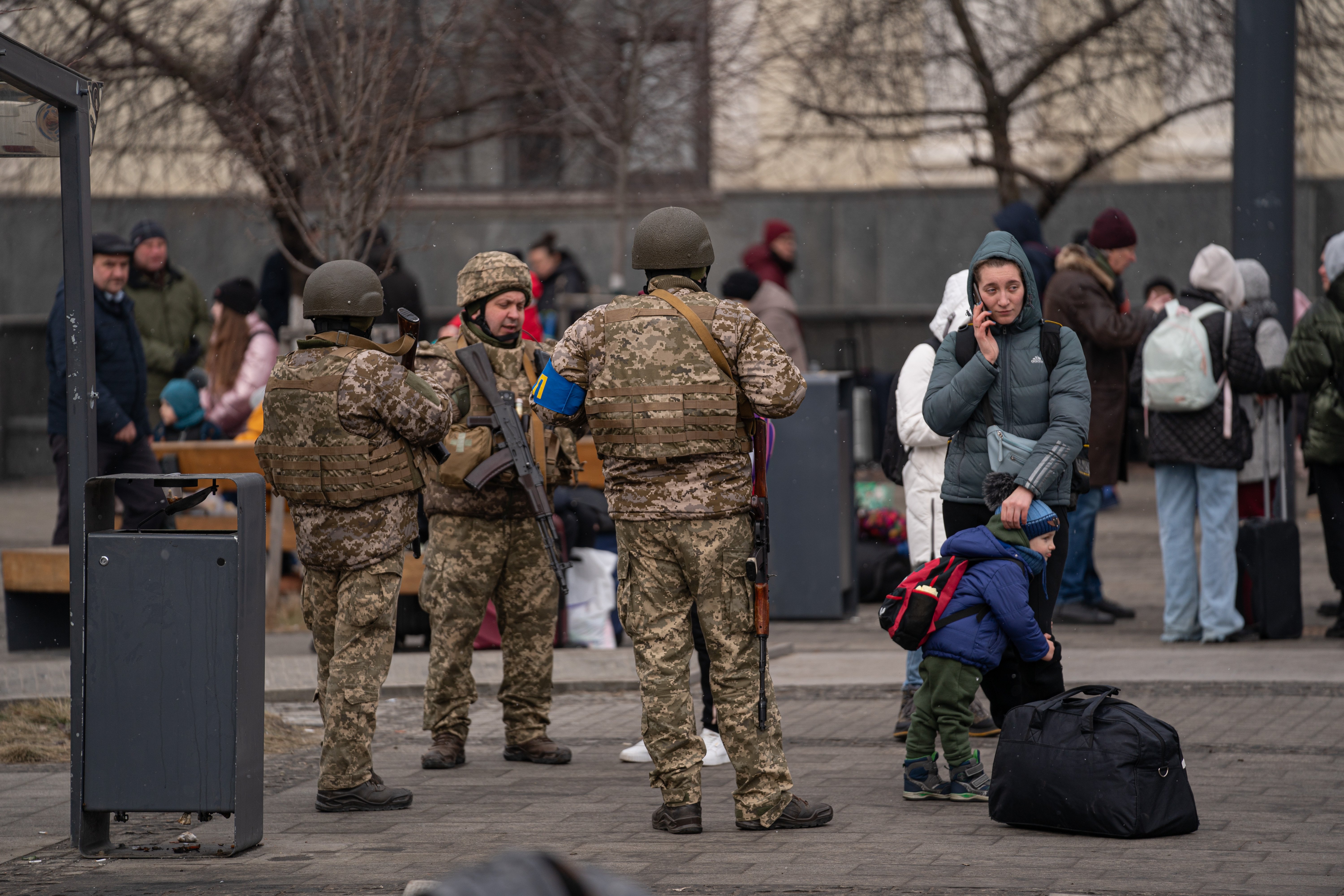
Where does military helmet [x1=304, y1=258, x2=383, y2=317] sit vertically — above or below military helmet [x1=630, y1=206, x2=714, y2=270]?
below

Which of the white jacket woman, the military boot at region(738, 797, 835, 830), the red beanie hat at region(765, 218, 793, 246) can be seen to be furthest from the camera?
the red beanie hat at region(765, 218, 793, 246)

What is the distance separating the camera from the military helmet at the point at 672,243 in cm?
586

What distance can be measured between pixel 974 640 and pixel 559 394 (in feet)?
5.26

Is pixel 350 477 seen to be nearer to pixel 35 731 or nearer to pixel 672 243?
pixel 672 243

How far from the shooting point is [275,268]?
15.2 metres

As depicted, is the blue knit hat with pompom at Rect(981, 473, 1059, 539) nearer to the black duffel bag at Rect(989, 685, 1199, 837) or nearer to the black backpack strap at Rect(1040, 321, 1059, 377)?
the black backpack strap at Rect(1040, 321, 1059, 377)

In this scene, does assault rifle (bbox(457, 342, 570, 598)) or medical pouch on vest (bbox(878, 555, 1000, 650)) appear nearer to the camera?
medical pouch on vest (bbox(878, 555, 1000, 650))

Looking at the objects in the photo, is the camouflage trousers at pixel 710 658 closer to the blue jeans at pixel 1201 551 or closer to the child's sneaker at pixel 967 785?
the child's sneaker at pixel 967 785

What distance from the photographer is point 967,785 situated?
6.26 meters

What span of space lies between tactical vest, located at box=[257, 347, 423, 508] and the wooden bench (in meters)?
Answer: 3.70

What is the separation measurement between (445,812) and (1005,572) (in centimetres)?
207

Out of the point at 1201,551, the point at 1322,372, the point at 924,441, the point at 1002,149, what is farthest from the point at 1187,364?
the point at 1002,149

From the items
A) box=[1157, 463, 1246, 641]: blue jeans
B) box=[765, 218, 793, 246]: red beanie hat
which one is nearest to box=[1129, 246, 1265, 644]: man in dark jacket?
box=[1157, 463, 1246, 641]: blue jeans

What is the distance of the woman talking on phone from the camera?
623 centimetres
